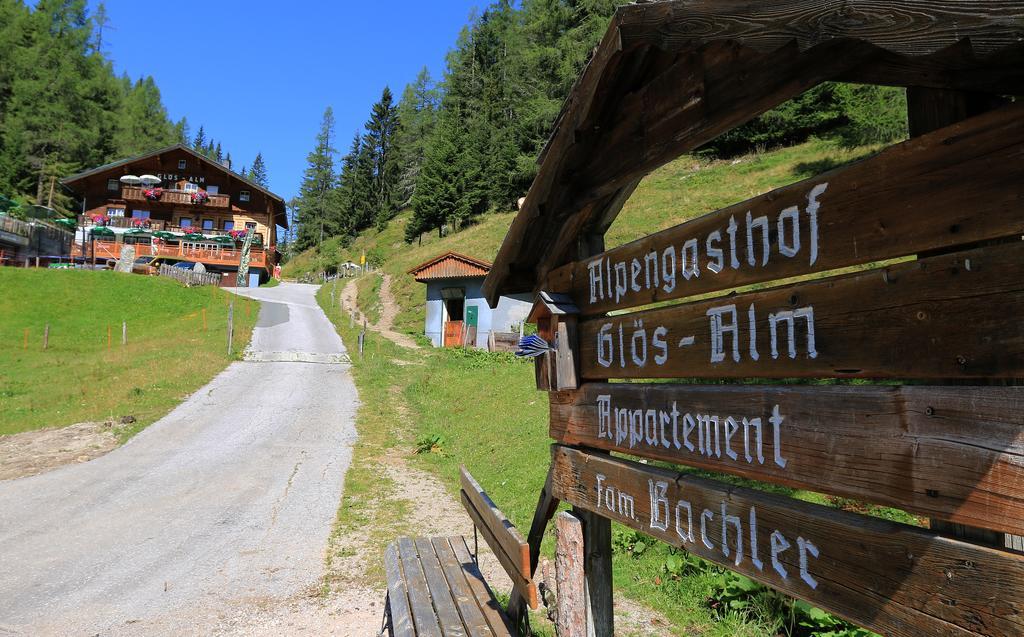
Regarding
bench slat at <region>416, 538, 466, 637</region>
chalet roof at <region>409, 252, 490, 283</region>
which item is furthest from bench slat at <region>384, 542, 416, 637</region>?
chalet roof at <region>409, 252, 490, 283</region>

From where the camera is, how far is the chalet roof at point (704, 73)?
153 cm

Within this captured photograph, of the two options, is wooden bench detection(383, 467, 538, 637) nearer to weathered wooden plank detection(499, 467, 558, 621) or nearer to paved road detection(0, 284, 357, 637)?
weathered wooden plank detection(499, 467, 558, 621)

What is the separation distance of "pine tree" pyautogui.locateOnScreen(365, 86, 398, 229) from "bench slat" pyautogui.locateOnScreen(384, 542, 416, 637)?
257ft

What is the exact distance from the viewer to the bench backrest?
129 inches

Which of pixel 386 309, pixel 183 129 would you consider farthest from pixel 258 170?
pixel 386 309

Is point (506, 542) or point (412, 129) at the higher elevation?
point (412, 129)

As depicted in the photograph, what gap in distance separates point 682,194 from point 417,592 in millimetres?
30670

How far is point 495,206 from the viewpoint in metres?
55.1

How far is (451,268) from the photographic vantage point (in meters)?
25.3

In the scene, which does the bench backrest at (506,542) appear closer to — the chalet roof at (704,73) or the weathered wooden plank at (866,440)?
→ the weathered wooden plank at (866,440)

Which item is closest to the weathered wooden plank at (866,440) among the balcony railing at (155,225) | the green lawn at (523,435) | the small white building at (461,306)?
the green lawn at (523,435)

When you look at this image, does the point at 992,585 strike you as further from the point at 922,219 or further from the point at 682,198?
the point at 682,198

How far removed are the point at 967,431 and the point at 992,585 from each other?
0.37 m

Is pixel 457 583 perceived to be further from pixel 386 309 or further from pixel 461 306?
pixel 386 309
